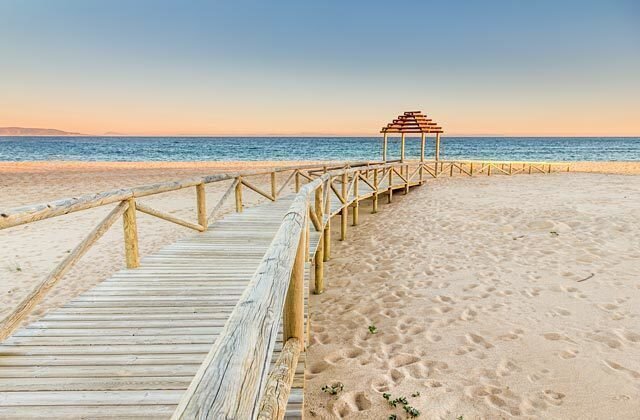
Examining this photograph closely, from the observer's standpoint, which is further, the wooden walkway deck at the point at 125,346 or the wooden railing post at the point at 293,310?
the wooden walkway deck at the point at 125,346

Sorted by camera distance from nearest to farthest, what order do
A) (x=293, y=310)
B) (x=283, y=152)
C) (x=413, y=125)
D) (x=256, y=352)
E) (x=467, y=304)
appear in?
(x=256, y=352), (x=293, y=310), (x=467, y=304), (x=413, y=125), (x=283, y=152)

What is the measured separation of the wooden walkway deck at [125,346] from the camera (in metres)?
1.92

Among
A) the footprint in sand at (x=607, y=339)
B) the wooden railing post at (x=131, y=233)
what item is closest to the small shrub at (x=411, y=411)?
the footprint in sand at (x=607, y=339)

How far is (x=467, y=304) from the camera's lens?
4527mm

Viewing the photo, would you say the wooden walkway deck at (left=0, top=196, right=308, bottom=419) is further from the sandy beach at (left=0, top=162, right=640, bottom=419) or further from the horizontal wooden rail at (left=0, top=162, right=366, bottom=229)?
the sandy beach at (left=0, top=162, right=640, bottom=419)

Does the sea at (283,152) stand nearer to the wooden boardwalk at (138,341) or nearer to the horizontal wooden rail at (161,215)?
the horizontal wooden rail at (161,215)

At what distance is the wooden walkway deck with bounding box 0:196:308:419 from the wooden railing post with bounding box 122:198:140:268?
140 millimetres

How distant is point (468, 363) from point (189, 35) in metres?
33.7

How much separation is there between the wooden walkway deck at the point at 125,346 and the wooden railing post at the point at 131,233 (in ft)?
0.46

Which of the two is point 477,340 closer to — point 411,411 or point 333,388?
point 411,411

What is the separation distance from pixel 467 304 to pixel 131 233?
4153mm

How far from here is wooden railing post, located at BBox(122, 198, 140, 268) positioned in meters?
3.96

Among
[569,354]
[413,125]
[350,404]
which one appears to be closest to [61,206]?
[350,404]

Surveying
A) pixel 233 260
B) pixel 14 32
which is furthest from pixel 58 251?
pixel 14 32
